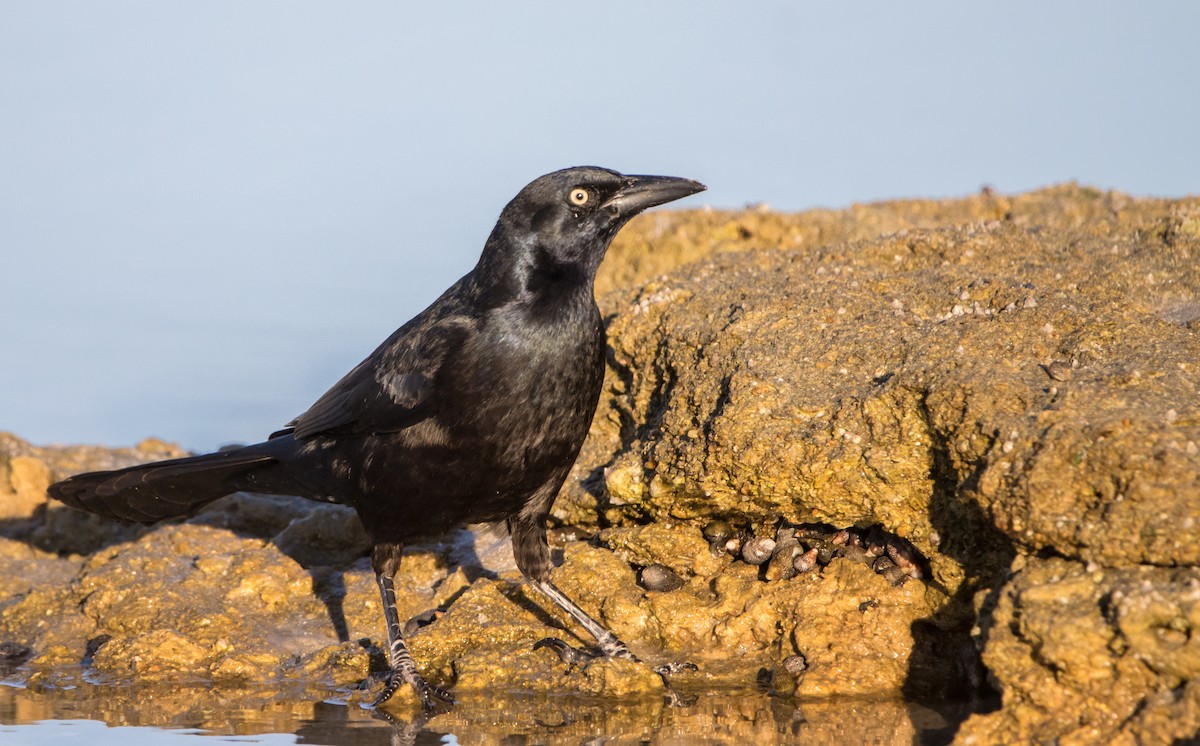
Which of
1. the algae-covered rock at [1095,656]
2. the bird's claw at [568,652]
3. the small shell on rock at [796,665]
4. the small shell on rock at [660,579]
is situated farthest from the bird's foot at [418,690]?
the algae-covered rock at [1095,656]

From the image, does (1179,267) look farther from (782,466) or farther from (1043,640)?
(1043,640)

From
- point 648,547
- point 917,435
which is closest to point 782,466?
point 917,435

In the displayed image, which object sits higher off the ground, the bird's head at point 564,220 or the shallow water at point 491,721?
the bird's head at point 564,220

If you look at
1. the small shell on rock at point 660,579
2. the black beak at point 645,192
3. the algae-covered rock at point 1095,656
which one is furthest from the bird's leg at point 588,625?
the black beak at point 645,192

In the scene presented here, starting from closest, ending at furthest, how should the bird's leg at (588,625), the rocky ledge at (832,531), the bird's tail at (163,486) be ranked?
the rocky ledge at (832,531)
the bird's leg at (588,625)
the bird's tail at (163,486)

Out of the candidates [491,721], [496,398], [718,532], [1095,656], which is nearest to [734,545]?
[718,532]

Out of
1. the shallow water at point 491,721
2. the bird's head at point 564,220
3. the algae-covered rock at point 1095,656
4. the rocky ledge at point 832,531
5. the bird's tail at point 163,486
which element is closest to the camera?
the algae-covered rock at point 1095,656

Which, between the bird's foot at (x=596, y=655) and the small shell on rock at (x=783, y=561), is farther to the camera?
the small shell on rock at (x=783, y=561)

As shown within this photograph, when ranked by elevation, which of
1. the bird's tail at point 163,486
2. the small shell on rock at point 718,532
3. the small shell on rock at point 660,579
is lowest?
the small shell on rock at point 660,579

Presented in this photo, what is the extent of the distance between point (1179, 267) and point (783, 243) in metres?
2.79

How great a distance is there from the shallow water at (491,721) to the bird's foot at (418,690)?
2.5 inches

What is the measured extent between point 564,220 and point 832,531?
1.65 m

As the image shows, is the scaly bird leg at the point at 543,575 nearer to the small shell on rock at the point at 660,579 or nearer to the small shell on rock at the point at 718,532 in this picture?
the small shell on rock at the point at 660,579

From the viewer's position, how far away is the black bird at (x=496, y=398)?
4.50 m
